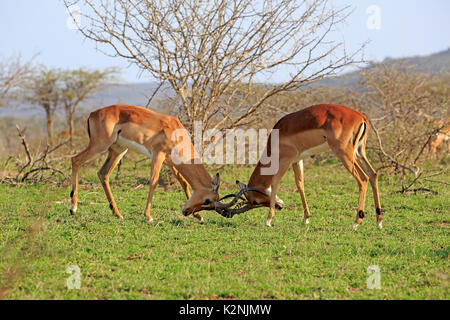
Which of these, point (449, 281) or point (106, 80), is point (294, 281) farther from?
point (106, 80)

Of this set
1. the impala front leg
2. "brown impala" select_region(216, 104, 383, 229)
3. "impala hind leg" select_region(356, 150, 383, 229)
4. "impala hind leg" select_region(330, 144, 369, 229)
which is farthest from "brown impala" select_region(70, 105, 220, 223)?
"impala hind leg" select_region(356, 150, 383, 229)

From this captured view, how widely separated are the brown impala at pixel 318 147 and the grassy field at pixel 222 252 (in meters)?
0.30

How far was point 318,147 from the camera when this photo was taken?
6.77m

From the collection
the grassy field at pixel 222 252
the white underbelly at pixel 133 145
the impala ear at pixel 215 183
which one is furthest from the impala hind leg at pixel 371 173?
the white underbelly at pixel 133 145

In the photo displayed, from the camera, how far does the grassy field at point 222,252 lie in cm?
420

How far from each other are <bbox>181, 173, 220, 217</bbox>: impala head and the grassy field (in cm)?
20

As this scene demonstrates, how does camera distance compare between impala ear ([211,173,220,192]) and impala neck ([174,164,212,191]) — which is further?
impala neck ([174,164,212,191])

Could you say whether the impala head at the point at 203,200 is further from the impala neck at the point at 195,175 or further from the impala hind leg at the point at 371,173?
the impala hind leg at the point at 371,173

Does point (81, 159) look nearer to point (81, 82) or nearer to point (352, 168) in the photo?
point (352, 168)

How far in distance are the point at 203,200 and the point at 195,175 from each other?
1.22 feet

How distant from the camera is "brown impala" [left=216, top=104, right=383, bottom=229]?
6.50m

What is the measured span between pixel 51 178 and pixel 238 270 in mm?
6857

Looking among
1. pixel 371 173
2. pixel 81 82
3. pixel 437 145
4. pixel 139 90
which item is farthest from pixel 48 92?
pixel 371 173

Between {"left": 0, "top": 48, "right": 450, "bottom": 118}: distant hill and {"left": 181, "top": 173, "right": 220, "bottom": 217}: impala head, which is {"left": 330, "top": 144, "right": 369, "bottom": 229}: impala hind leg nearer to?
{"left": 181, "top": 173, "right": 220, "bottom": 217}: impala head
